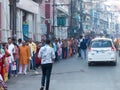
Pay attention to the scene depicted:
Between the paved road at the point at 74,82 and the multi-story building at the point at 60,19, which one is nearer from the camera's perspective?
the paved road at the point at 74,82

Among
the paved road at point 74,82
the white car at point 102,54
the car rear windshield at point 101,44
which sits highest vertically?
the car rear windshield at point 101,44

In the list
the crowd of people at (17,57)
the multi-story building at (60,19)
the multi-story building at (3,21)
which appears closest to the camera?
the crowd of people at (17,57)

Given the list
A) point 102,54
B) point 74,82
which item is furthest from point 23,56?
point 102,54

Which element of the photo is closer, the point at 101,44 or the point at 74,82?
the point at 74,82

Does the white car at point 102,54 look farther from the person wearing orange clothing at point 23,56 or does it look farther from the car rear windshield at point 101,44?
the person wearing orange clothing at point 23,56

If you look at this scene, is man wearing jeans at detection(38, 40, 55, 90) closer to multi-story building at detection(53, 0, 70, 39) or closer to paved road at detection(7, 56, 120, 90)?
paved road at detection(7, 56, 120, 90)

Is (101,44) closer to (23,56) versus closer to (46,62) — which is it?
(23,56)

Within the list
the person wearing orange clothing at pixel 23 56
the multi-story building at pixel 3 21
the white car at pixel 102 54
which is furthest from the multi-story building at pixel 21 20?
the person wearing orange clothing at pixel 23 56

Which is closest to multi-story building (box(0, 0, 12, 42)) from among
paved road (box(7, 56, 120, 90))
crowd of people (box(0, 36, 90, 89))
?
crowd of people (box(0, 36, 90, 89))

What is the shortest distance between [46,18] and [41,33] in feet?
34.4

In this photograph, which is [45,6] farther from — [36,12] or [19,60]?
[19,60]

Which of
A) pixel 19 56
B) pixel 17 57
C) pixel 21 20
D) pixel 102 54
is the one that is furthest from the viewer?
pixel 21 20

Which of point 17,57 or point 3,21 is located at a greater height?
point 3,21

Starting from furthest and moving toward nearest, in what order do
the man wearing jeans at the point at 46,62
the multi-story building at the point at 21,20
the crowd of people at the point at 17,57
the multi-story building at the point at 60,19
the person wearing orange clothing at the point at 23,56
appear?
the multi-story building at the point at 60,19
the multi-story building at the point at 21,20
the person wearing orange clothing at the point at 23,56
the crowd of people at the point at 17,57
the man wearing jeans at the point at 46,62
